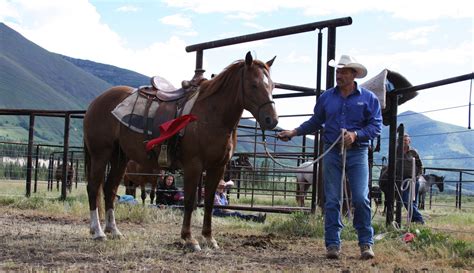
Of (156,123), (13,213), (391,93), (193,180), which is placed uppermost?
(391,93)

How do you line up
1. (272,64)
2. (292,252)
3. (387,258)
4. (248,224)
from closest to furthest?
1. (387,258)
2. (292,252)
3. (272,64)
4. (248,224)

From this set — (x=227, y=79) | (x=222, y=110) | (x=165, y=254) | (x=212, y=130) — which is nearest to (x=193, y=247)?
(x=165, y=254)

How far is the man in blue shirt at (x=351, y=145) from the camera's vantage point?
501 centimetres

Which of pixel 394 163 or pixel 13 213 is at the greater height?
pixel 394 163

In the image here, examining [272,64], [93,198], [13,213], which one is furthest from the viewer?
[13,213]

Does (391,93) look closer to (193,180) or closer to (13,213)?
(193,180)

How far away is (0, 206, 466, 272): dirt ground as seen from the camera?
4.36 metres

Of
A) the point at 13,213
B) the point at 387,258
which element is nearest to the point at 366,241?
the point at 387,258

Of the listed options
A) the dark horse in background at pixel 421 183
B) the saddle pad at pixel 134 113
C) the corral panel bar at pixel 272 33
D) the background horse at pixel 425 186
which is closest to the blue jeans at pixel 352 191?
the saddle pad at pixel 134 113

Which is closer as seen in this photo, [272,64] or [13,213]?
[272,64]

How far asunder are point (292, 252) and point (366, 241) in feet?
2.47

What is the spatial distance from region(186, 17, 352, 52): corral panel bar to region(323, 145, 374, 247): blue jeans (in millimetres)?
2781

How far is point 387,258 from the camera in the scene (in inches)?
191

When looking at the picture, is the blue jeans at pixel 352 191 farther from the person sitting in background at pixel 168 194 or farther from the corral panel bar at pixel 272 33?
the person sitting in background at pixel 168 194
